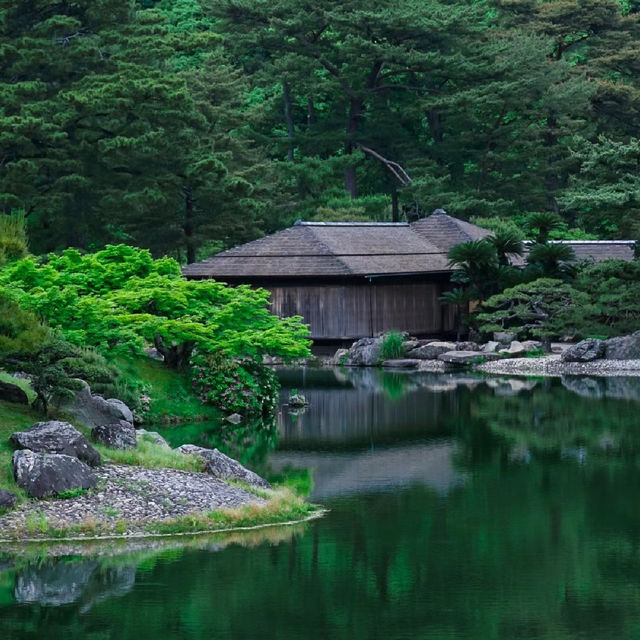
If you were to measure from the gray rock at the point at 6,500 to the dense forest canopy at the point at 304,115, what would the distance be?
2222cm

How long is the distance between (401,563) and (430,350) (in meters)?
23.0

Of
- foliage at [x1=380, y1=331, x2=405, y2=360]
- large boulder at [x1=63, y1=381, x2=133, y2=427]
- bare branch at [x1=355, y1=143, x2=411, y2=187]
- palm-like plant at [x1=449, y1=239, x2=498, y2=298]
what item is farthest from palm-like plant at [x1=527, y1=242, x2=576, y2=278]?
large boulder at [x1=63, y1=381, x2=133, y2=427]

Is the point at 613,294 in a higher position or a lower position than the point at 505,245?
lower

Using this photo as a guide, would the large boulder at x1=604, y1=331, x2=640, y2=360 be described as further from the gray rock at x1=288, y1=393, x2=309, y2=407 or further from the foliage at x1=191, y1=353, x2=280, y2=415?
the foliage at x1=191, y1=353, x2=280, y2=415

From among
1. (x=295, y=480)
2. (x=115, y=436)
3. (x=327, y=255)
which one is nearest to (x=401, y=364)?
(x=327, y=255)

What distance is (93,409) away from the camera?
65.4 ft

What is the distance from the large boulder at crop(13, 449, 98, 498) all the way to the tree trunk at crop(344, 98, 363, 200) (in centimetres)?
3899

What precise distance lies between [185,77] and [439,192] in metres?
11.0

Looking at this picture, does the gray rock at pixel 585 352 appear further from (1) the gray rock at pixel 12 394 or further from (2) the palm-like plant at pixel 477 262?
(1) the gray rock at pixel 12 394

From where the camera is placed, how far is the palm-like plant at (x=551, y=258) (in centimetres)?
3856

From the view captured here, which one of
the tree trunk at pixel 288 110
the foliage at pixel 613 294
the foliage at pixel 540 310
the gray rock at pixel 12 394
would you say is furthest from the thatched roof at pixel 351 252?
the gray rock at pixel 12 394

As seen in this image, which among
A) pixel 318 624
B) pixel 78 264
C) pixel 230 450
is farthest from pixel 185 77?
pixel 318 624

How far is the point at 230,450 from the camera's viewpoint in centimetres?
2161

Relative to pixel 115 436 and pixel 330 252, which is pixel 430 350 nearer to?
pixel 330 252
